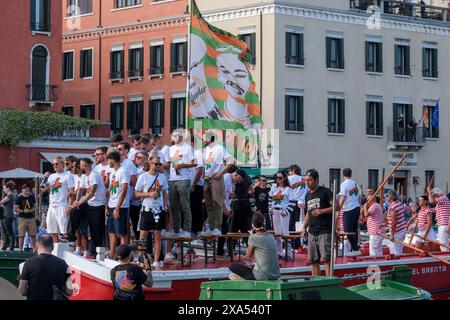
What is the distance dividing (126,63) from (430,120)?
15793 mm

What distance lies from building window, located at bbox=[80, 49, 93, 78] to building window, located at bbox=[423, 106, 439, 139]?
17.5 meters

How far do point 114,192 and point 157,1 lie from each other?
40.5 m

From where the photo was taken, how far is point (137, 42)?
61.6 metres

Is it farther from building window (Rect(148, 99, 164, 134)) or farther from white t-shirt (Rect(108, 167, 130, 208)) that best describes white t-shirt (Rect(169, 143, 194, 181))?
building window (Rect(148, 99, 164, 134))

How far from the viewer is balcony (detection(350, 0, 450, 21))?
2349 inches

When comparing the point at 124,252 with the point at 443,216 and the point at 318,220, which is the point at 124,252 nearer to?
the point at 318,220

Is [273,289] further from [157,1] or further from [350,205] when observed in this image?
[157,1]

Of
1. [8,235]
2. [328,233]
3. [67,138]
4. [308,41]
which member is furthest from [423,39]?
[328,233]

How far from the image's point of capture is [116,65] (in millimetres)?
62688

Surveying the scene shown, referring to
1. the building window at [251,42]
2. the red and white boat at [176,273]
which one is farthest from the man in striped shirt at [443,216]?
the building window at [251,42]

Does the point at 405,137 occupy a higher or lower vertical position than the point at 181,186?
higher

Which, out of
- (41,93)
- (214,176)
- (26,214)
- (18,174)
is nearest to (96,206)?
(214,176)

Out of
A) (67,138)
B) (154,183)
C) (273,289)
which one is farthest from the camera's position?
(67,138)

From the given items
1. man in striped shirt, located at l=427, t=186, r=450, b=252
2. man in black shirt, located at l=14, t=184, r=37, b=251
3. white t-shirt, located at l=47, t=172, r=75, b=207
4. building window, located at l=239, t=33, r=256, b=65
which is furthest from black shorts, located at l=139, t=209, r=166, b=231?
building window, located at l=239, t=33, r=256, b=65
